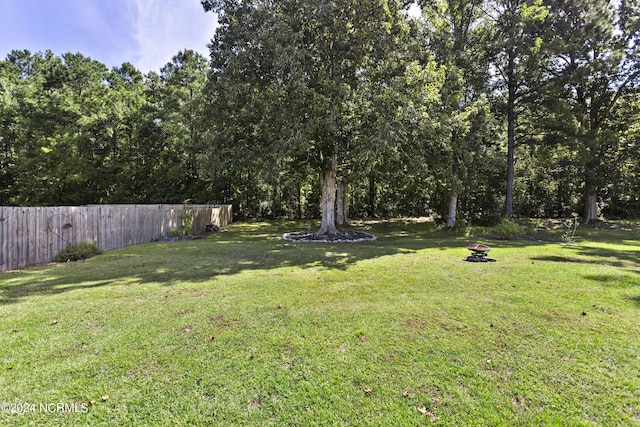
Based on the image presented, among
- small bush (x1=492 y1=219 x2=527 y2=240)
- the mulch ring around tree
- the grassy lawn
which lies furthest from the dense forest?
the grassy lawn

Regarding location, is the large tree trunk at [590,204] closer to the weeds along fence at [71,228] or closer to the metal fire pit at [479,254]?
the metal fire pit at [479,254]

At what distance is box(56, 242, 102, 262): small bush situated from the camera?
8.20 meters

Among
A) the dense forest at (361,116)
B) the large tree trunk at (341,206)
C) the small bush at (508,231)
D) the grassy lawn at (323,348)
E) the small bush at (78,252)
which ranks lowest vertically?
the grassy lawn at (323,348)

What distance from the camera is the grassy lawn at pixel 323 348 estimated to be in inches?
99.7

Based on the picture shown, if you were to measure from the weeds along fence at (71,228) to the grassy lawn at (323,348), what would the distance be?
1.43 meters

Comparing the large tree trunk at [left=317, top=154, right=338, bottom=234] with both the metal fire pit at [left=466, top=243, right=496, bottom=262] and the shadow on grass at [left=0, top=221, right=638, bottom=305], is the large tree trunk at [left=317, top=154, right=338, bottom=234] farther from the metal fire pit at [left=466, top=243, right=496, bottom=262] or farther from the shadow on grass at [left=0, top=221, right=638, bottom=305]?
the metal fire pit at [left=466, top=243, right=496, bottom=262]

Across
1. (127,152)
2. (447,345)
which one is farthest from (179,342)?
(127,152)

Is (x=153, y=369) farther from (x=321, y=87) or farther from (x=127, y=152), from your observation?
(x=127, y=152)

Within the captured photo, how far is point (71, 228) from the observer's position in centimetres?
880

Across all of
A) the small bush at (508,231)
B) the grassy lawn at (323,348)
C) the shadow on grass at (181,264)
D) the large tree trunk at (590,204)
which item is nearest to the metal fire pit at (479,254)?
the shadow on grass at (181,264)

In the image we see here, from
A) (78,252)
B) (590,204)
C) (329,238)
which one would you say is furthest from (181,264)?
(590,204)

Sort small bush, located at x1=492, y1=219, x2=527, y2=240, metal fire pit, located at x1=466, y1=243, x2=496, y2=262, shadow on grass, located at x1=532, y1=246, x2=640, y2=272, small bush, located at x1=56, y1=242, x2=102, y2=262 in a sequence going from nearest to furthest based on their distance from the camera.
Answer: shadow on grass, located at x1=532, y1=246, x2=640, y2=272
metal fire pit, located at x1=466, y1=243, x2=496, y2=262
small bush, located at x1=56, y1=242, x2=102, y2=262
small bush, located at x1=492, y1=219, x2=527, y2=240

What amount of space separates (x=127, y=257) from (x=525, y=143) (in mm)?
19821

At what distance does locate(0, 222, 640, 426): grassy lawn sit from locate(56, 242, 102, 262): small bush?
1920mm
